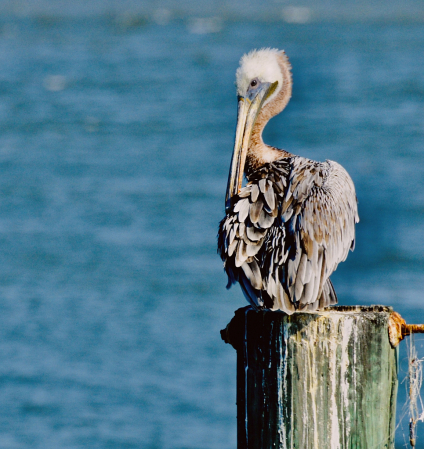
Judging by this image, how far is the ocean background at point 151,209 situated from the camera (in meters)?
9.62

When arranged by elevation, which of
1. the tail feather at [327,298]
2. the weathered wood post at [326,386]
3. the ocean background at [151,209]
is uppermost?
the ocean background at [151,209]

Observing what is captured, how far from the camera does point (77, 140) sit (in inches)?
791

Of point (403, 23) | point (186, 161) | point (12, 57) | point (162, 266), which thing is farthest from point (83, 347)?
point (403, 23)

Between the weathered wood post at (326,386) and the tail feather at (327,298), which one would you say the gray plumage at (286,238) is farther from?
the weathered wood post at (326,386)

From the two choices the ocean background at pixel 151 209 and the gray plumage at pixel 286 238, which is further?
the ocean background at pixel 151 209

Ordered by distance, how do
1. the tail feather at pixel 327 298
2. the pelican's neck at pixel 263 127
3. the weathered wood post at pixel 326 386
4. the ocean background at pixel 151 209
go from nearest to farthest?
1. the weathered wood post at pixel 326 386
2. the tail feather at pixel 327 298
3. the pelican's neck at pixel 263 127
4. the ocean background at pixel 151 209

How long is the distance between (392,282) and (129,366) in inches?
176

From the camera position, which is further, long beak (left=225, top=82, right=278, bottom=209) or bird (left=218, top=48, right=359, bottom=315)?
long beak (left=225, top=82, right=278, bottom=209)

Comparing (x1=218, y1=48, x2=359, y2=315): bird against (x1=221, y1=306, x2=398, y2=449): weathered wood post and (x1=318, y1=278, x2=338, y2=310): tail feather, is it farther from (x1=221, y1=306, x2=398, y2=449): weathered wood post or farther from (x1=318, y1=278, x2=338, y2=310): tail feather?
(x1=221, y1=306, x2=398, y2=449): weathered wood post

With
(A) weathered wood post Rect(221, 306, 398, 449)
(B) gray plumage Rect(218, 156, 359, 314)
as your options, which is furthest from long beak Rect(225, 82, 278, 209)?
(A) weathered wood post Rect(221, 306, 398, 449)

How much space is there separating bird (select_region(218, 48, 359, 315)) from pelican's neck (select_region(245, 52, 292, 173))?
15 centimetres

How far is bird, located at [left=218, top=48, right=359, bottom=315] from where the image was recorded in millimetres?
3609

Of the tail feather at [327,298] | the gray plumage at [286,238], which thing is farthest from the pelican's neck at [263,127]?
the tail feather at [327,298]

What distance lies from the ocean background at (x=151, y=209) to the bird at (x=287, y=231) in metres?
2.90
